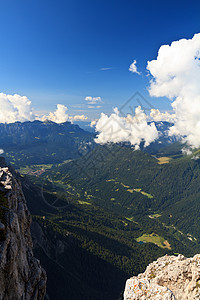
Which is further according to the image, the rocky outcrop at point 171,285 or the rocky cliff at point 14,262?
the rocky cliff at point 14,262

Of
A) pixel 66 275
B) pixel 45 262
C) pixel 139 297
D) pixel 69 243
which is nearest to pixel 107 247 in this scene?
pixel 69 243

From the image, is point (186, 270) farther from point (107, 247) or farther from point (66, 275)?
point (107, 247)

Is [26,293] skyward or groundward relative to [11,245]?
groundward

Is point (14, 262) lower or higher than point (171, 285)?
higher

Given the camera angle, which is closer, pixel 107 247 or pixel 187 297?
pixel 187 297

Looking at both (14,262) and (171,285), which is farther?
(171,285)

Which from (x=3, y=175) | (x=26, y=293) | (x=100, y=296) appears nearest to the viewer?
(x=26, y=293)

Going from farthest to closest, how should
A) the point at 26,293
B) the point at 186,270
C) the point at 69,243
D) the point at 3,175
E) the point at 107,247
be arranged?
the point at 107,247 < the point at 69,243 < the point at 3,175 < the point at 186,270 < the point at 26,293

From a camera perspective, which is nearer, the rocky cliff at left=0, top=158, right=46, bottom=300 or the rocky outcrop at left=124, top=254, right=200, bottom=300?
the rocky outcrop at left=124, top=254, right=200, bottom=300
